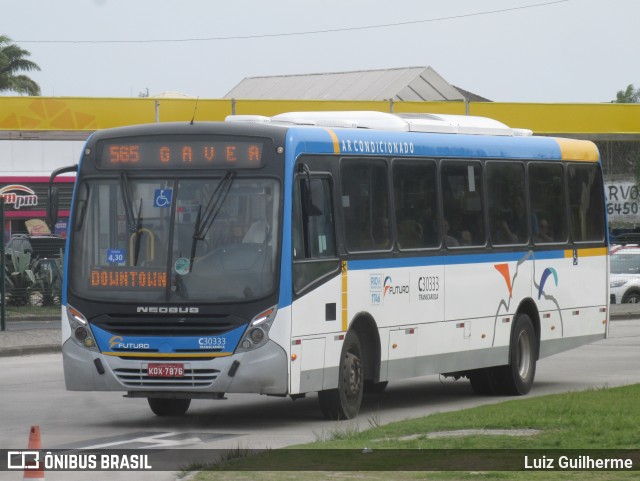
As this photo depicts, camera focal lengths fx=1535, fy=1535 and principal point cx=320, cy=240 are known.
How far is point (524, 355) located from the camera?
59.3ft

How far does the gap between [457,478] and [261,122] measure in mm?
6092

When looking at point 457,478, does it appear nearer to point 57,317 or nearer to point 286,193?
point 286,193

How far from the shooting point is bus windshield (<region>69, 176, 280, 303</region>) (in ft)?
45.2

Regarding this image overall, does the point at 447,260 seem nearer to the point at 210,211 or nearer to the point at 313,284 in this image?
the point at 313,284

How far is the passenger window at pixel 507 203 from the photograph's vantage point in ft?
57.1

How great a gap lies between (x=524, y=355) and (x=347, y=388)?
4.09m

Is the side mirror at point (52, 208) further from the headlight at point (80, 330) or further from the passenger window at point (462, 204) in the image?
the passenger window at point (462, 204)

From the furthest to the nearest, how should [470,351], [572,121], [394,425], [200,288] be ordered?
[572,121], [470,351], [200,288], [394,425]

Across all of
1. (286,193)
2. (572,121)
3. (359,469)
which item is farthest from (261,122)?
(572,121)

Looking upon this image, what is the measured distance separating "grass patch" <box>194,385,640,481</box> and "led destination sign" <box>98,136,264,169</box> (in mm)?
2674

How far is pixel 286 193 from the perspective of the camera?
1389 centimetres

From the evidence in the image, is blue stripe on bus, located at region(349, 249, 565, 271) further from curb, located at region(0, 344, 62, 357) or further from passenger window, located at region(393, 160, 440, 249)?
curb, located at region(0, 344, 62, 357)

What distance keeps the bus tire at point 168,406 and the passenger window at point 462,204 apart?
132 inches

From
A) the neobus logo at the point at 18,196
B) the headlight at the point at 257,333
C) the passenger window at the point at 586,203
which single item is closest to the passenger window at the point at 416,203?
the headlight at the point at 257,333
